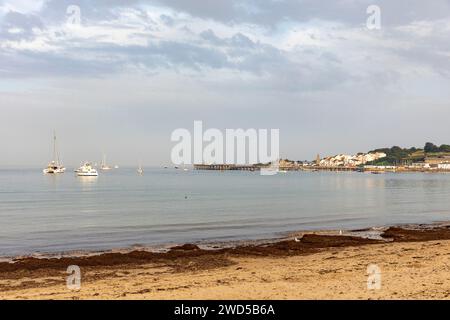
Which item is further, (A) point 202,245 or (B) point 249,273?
(A) point 202,245

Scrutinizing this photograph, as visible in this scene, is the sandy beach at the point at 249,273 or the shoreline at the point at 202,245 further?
the shoreline at the point at 202,245

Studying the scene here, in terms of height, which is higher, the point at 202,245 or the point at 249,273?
the point at 249,273

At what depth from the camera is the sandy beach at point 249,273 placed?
43.8 feet

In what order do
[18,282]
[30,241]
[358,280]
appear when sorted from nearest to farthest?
[358,280]
[18,282]
[30,241]

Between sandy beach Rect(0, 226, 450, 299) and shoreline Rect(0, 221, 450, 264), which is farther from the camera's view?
shoreline Rect(0, 221, 450, 264)

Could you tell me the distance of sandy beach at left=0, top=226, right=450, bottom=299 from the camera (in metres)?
13.4

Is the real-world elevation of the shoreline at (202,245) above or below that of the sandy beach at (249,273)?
below

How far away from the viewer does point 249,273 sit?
17047 millimetres

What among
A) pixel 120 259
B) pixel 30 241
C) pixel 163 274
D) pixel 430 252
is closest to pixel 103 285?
pixel 163 274

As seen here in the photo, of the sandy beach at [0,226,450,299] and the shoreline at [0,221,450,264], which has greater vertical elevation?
the sandy beach at [0,226,450,299]
